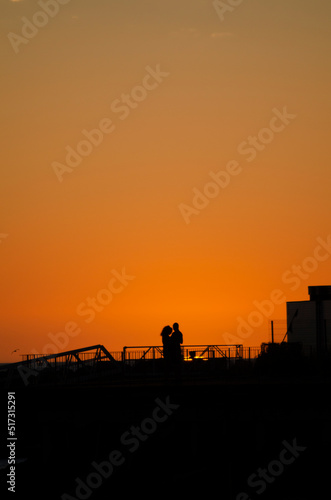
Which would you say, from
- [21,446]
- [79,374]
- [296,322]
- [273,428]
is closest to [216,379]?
[79,374]

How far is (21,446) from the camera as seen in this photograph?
33.8m

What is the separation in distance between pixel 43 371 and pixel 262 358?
557 inches

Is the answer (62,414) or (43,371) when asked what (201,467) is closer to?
(62,414)
